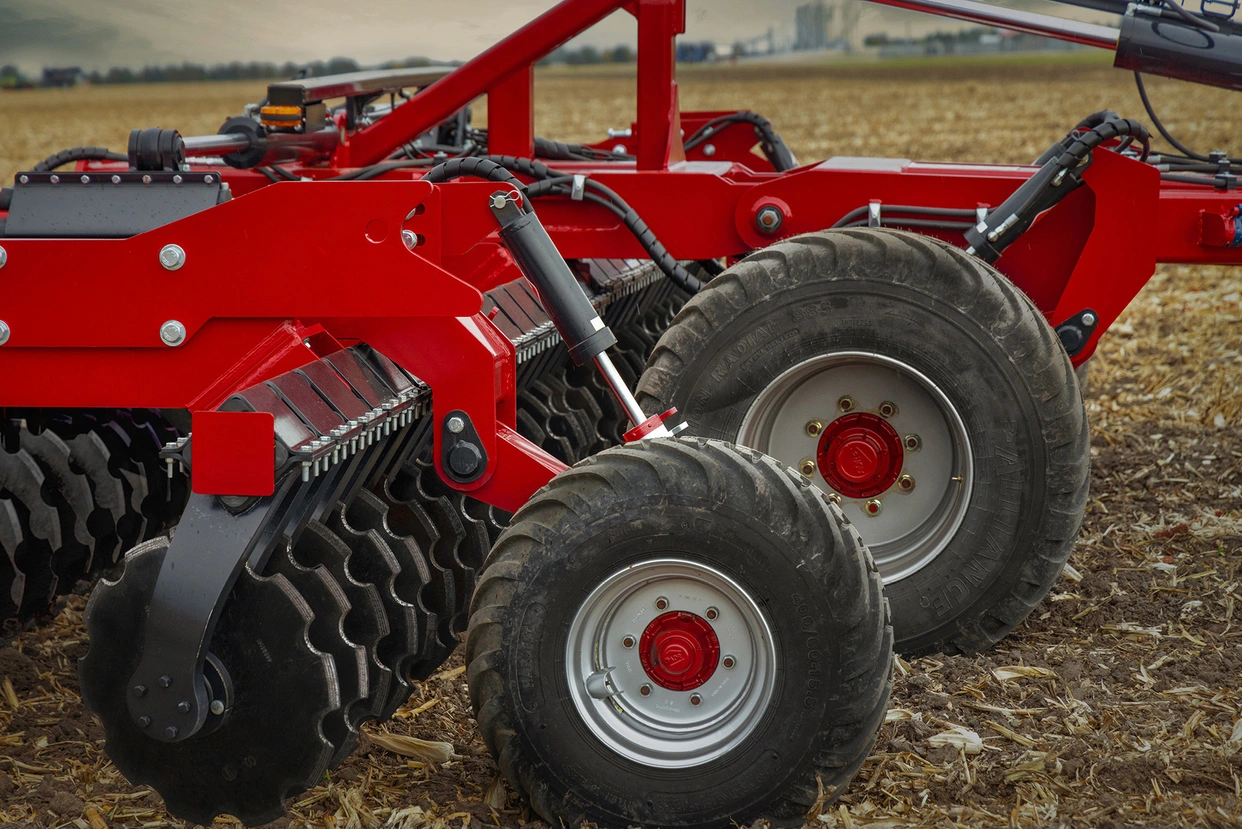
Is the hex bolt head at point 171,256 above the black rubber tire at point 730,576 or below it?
Result: above

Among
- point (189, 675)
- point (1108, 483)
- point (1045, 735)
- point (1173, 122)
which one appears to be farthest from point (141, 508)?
point (1173, 122)

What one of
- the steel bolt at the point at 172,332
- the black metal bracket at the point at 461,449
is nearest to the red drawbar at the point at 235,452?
the steel bolt at the point at 172,332

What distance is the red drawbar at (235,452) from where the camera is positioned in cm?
243

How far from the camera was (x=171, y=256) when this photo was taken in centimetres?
263

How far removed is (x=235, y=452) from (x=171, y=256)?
49cm

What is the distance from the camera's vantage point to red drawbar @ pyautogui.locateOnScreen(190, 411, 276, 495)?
2432mm

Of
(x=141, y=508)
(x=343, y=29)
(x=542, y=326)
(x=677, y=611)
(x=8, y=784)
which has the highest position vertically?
(x=343, y=29)

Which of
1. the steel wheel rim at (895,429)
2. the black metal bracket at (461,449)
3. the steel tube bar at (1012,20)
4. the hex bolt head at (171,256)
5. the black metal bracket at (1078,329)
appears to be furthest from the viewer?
the steel tube bar at (1012,20)

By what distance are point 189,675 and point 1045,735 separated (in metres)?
1.96

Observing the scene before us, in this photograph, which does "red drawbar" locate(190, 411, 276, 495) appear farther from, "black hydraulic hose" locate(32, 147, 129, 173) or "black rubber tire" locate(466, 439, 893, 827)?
"black hydraulic hose" locate(32, 147, 129, 173)

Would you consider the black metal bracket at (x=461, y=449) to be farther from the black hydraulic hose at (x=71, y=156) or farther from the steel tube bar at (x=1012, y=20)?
the steel tube bar at (x=1012, y=20)

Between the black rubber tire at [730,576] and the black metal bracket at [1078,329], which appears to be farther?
the black metal bracket at [1078,329]

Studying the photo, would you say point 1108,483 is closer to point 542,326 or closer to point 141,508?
point 542,326

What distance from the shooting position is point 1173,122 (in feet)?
64.0
